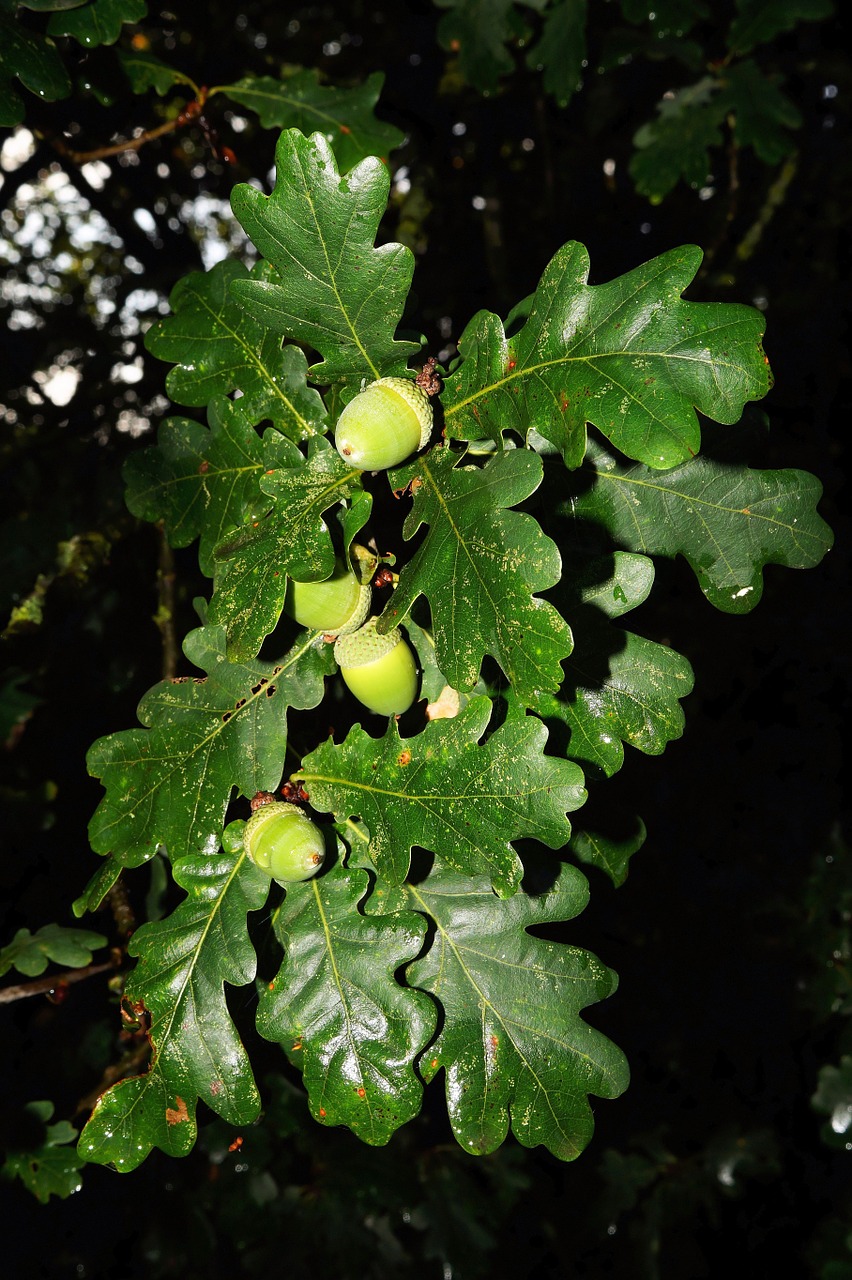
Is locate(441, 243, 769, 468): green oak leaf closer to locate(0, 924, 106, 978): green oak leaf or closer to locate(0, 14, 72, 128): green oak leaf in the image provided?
locate(0, 14, 72, 128): green oak leaf

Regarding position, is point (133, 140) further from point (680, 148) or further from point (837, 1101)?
point (837, 1101)

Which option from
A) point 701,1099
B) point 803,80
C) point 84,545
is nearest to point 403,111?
point 803,80

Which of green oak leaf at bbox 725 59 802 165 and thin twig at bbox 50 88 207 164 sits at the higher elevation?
thin twig at bbox 50 88 207 164

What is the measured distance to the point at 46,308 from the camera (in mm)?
4672

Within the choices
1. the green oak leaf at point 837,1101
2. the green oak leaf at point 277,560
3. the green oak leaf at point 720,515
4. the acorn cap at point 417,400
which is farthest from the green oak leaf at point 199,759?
the green oak leaf at point 837,1101

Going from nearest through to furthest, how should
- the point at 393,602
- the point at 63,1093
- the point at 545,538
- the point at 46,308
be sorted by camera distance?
1. the point at 545,538
2. the point at 393,602
3. the point at 63,1093
4. the point at 46,308

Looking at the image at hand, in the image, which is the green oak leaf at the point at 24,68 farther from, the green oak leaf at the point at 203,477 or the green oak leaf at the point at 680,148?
the green oak leaf at the point at 680,148

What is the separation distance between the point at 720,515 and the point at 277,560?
60cm

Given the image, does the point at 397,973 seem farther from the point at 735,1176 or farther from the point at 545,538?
the point at 735,1176

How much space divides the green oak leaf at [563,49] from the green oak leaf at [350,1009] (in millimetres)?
2211

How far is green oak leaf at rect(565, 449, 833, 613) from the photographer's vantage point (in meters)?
1.25

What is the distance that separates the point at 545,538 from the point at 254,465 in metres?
0.53

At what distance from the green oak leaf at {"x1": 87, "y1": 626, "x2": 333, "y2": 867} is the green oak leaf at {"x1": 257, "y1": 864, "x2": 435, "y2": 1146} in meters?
0.15

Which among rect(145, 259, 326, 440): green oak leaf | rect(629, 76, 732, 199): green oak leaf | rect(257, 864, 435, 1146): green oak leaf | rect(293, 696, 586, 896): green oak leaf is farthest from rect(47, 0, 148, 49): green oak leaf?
rect(629, 76, 732, 199): green oak leaf
